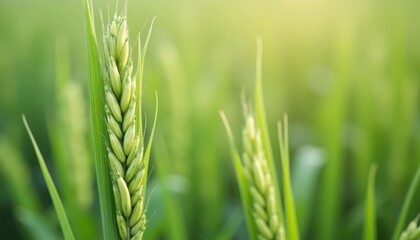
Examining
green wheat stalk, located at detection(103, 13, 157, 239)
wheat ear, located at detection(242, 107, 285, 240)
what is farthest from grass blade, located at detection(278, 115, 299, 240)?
green wheat stalk, located at detection(103, 13, 157, 239)

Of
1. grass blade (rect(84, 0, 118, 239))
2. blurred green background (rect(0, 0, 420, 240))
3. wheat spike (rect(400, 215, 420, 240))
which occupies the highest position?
grass blade (rect(84, 0, 118, 239))

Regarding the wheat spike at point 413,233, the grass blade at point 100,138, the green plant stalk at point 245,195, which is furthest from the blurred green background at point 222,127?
the wheat spike at point 413,233

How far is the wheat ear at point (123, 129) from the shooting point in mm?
909

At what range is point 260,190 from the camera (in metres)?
1.12

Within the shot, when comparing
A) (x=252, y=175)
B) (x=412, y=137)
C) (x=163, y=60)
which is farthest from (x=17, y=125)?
(x=252, y=175)

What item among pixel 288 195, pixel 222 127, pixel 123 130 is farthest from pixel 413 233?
pixel 222 127

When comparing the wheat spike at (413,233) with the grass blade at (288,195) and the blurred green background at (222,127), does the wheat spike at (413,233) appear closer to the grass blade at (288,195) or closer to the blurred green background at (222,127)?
the grass blade at (288,195)

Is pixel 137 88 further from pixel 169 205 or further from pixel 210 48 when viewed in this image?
pixel 210 48

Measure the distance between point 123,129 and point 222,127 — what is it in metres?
2.15

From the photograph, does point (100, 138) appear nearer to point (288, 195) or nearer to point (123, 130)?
point (123, 130)

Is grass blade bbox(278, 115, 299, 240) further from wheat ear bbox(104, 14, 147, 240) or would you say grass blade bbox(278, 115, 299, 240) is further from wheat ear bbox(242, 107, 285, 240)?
wheat ear bbox(104, 14, 147, 240)

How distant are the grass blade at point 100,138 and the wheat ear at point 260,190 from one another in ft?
0.89

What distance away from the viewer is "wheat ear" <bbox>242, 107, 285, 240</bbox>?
109 centimetres

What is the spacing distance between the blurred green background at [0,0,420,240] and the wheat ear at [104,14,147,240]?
0.27 meters
